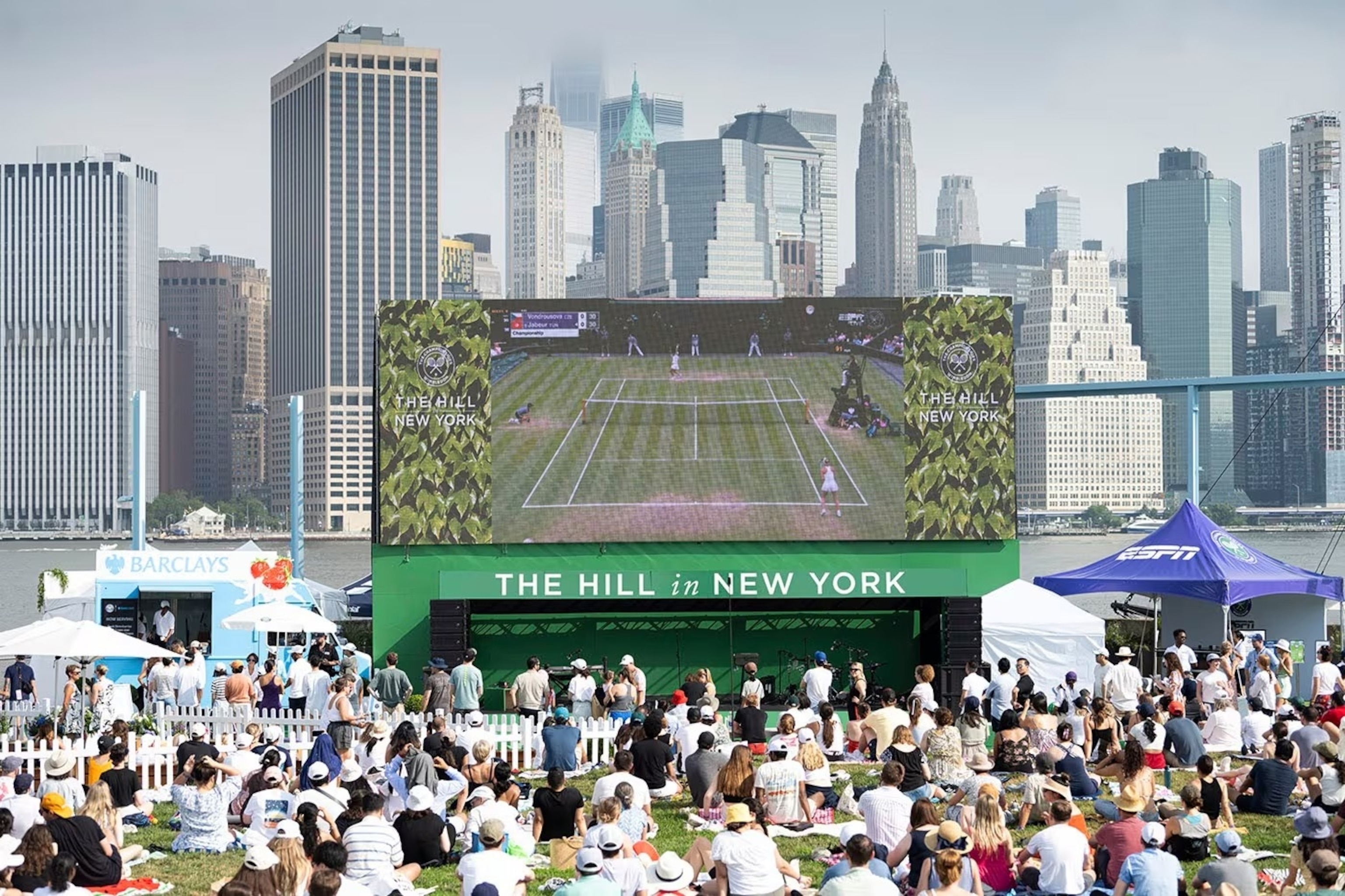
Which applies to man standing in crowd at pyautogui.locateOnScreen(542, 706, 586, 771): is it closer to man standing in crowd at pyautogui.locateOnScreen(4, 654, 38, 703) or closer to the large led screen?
man standing in crowd at pyautogui.locateOnScreen(4, 654, 38, 703)

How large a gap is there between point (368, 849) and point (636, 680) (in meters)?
11.6

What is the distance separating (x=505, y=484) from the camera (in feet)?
95.9

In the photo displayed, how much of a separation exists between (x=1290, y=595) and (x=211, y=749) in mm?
19354

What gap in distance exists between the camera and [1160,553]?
28219 mm

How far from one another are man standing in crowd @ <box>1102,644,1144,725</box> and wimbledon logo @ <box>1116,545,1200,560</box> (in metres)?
4.89

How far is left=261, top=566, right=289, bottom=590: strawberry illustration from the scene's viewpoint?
3167 cm

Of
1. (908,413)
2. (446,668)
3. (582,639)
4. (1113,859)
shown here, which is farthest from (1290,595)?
(1113,859)

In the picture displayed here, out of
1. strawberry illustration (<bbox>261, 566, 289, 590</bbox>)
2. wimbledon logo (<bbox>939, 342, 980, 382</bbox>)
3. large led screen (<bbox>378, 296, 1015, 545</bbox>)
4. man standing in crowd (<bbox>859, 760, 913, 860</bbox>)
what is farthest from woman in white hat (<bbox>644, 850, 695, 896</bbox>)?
strawberry illustration (<bbox>261, 566, 289, 590</bbox>)

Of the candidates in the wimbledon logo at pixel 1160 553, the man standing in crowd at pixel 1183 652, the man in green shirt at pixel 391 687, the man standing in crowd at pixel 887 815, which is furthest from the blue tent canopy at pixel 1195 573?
the man standing in crowd at pixel 887 815

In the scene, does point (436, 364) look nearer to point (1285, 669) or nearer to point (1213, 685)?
point (1213, 685)

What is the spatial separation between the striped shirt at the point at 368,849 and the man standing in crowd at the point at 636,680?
10785 millimetres

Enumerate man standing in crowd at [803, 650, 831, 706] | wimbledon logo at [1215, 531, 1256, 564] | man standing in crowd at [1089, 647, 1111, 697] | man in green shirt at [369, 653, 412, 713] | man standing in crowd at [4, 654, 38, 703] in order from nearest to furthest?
man standing in crowd at [1089, 647, 1111, 697] < man in green shirt at [369, 653, 412, 713] < man standing in crowd at [803, 650, 831, 706] < man standing in crowd at [4, 654, 38, 703] < wimbledon logo at [1215, 531, 1256, 564]

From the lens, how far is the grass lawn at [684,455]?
2917 centimetres

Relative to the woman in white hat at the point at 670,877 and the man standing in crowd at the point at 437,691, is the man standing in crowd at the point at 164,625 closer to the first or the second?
the man standing in crowd at the point at 437,691
